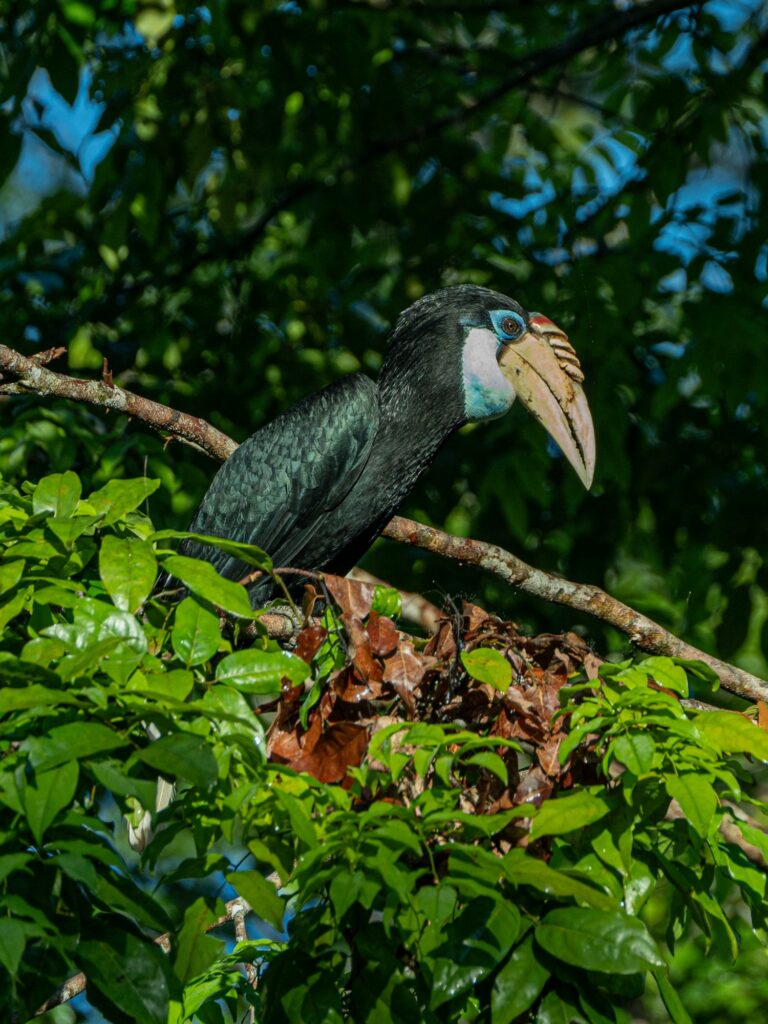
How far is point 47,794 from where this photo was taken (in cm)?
154

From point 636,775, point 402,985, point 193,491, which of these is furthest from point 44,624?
point 193,491

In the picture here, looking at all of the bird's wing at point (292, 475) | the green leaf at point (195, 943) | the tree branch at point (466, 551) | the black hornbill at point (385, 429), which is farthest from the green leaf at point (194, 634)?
the bird's wing at point (292, 475)

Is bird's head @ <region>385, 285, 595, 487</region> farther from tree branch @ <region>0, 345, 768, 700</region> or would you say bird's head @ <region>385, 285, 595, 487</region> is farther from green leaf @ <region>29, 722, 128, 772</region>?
green leaf @ <region>29, 722, 128, 772</region>

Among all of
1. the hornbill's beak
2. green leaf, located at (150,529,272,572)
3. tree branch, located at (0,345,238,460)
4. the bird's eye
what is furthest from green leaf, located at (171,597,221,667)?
the bird's eye

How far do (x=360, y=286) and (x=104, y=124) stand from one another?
122 centimetres

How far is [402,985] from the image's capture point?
179 centimetres

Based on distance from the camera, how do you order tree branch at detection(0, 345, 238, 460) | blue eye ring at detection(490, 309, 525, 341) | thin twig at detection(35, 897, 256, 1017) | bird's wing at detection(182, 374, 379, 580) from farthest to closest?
blue eye ring at detection(490, 309, 525, 341) < bird's wing at detection(182, 374, 379, 580) < tree branch at detection(0, 345, 238, 460) < thin twig at detection(35, 897, 256, 1017)

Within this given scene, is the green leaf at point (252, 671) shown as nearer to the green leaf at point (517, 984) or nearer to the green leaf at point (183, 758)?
the green leaf at point (183, 758)

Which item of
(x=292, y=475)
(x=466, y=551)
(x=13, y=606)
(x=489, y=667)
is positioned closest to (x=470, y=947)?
(x=489, y=667)

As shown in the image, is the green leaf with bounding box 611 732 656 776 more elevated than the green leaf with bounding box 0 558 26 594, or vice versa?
the green leaf with bounding box 611 732 656 776

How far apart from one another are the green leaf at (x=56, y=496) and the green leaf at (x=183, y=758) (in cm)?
53

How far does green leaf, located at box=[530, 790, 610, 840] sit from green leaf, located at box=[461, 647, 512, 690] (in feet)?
0.68

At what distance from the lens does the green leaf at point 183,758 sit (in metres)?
1.58

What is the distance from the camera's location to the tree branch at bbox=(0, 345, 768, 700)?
3.21 metres
